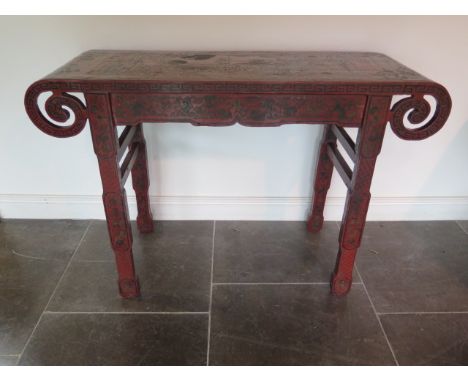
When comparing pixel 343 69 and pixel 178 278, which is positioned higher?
pixel 343 69

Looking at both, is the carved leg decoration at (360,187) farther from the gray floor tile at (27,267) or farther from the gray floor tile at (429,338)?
the gray floor tile at (27,267)

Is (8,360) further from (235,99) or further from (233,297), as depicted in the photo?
(235,99)

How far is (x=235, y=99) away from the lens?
3.33ft

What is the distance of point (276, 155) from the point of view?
1.67 metres

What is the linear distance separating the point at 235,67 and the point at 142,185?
74cm

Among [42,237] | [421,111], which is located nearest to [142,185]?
[42,237]

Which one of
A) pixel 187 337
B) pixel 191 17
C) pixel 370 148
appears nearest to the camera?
pixel 370 148

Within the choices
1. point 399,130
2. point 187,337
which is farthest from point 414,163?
point 187,337

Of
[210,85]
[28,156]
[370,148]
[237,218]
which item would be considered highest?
[210,85]

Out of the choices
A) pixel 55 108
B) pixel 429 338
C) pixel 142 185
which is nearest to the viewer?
pixel 55 108

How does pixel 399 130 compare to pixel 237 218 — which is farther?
pixel 237 218

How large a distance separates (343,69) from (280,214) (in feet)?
2.89

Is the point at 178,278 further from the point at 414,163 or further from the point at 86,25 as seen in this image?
the point at 414,163

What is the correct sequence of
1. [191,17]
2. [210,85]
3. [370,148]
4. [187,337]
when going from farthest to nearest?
[191,17] → [187,337] → [370,148] → [210,85]
